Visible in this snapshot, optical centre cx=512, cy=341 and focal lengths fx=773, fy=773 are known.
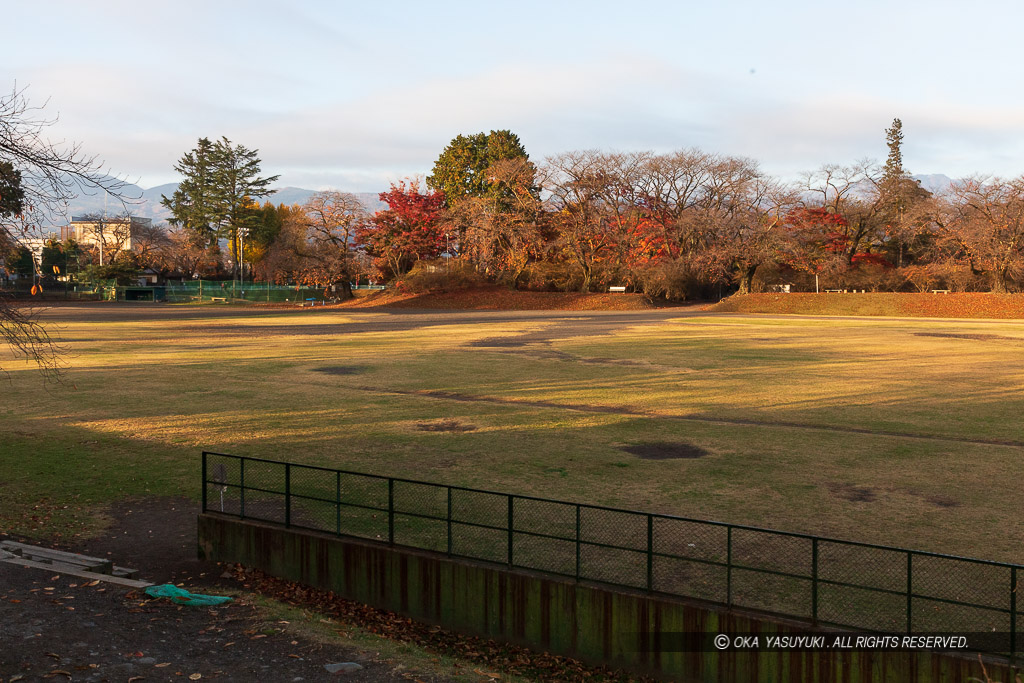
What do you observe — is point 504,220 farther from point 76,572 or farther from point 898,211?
point 76,572

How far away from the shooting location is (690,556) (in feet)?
38.4

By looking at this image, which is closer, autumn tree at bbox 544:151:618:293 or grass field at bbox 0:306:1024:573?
grass field at bbox 0:306:1024:573

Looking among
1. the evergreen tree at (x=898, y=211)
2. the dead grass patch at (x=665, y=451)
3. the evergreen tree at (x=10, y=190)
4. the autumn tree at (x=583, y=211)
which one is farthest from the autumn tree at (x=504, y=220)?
the evergreen tree at (x=10, y=190)

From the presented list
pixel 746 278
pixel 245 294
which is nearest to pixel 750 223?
pixel 746 278

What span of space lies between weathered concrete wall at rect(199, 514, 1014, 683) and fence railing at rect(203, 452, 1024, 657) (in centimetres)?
31

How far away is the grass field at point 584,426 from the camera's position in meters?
14.6

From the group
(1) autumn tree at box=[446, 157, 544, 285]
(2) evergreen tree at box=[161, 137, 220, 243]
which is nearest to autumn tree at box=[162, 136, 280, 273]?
(2) evergreen tree at box=[161, 137, 220, 243]

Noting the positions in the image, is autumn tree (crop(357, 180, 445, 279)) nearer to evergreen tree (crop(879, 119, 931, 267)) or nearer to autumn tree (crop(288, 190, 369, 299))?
autumn tree (crop(288, 190, 369, 299))

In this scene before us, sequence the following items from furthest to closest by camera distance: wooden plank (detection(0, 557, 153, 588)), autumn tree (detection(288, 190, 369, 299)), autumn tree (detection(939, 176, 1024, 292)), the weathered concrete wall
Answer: autumn tree (detection(288, 190, 369, 299)) < autumn tree (detection(939, 176, 1024, 292)) < wooden plank (detection(0, 557, 153, 588)) < the weathered concrete wall

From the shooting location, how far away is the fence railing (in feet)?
31.7

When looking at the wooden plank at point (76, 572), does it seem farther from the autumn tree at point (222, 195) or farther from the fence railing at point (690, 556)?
the autumn tree at point (222, 195)

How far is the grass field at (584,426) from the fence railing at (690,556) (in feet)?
3.07

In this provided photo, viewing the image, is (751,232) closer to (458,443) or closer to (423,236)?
(423,236)

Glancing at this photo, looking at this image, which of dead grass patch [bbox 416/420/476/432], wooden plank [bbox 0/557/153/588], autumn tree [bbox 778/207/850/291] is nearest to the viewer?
wooden plank [bbox 0/557/153/588]
